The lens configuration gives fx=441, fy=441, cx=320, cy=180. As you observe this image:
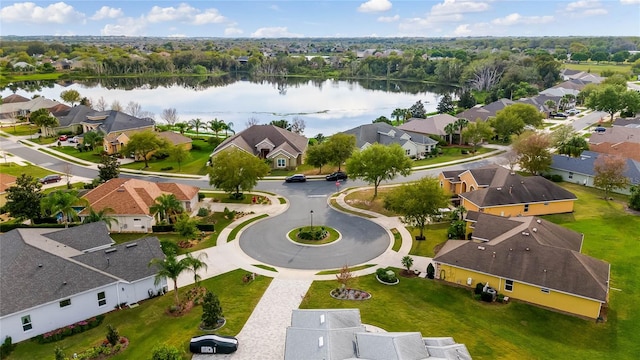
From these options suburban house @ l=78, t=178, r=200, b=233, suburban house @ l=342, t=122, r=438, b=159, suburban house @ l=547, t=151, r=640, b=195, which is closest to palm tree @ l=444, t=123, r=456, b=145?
suburban house @ l=342, t=122, r=438, b=159

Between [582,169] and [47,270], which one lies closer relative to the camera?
[47,270]

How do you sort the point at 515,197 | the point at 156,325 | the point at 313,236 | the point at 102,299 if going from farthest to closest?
1. the point at 515,197
2. the point at 313,236
3. the point at 102,299
4. the point at 156,325

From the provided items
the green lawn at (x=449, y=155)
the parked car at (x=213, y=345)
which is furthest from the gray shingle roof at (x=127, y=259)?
the green lawn at (x=449, y=155)

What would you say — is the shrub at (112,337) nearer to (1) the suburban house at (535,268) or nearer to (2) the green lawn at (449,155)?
→ (1) the suburban house at (535,268)

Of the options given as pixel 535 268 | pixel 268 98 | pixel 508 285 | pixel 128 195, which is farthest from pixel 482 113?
pixel 268 98

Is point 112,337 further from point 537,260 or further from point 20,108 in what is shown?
point 20,108

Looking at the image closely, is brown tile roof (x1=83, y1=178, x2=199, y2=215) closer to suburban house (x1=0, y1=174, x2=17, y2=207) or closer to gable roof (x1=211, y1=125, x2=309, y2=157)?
suburban house (x1=0, y1=174, x2=17, y2=207)
